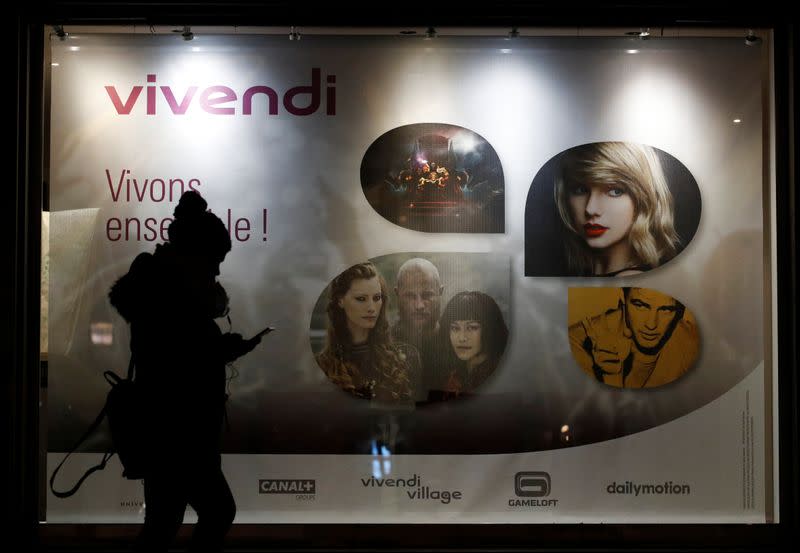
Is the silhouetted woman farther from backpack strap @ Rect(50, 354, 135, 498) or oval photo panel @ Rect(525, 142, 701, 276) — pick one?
oval photo panel @ Rect(525, 142, 701, 276)

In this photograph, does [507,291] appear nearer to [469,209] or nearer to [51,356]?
[469,209]

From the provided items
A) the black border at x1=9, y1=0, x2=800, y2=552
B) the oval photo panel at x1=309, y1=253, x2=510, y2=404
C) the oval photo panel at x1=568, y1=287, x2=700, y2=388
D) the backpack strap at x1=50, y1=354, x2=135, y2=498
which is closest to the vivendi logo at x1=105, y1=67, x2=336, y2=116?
the black border at x1=9, y1=0, x2=800, y2=552

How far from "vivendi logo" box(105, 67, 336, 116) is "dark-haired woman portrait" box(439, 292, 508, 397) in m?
1.22

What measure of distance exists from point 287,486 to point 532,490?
1216 millimetres

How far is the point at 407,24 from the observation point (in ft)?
13.0

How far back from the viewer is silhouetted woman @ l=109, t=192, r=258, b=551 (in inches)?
129

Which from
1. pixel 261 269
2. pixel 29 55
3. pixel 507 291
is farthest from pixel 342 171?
pixel 29 55

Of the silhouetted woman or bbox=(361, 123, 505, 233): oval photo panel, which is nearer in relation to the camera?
the silhouetted woman

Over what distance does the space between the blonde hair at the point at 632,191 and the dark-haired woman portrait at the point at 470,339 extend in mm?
486

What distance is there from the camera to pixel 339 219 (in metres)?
4.01

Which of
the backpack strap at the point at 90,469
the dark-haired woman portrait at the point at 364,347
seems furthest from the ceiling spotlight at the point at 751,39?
the backpack strap at the point at 90,469

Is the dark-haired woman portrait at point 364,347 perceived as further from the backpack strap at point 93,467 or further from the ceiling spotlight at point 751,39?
the ceiling spotlight at point 751,39

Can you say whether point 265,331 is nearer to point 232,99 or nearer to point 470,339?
point 470,339
